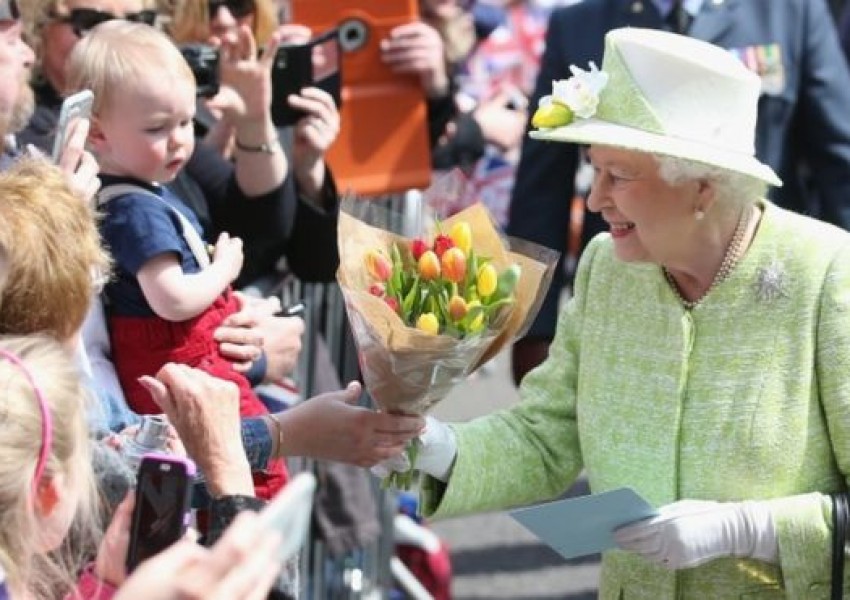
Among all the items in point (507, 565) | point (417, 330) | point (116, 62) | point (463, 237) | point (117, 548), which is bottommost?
point (507, 565)

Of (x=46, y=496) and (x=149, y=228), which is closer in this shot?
(x=46, y=496)

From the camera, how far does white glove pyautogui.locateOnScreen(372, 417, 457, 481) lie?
3.49m

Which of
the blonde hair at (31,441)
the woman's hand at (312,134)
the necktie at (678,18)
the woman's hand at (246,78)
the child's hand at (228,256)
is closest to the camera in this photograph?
the blonde hair at (31,441)

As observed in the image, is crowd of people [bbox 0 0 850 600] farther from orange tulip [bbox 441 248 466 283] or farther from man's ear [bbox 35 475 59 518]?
orange tulip [bbox 441 248 466 283]

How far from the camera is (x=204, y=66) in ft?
14.7

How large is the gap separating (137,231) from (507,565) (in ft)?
11.1

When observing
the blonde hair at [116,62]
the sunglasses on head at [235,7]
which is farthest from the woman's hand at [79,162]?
the sunglasses on head at [235,7]

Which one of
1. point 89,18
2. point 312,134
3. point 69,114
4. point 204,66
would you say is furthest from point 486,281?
point 312,134

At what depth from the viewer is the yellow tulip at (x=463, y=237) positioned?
3.27 metres

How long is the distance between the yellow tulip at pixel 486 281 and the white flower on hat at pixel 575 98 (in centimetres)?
36

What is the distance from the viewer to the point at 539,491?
145 inches

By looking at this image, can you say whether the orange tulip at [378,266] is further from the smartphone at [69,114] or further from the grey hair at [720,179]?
the smartphone at [69,114]

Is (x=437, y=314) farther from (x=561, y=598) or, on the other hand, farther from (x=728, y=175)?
(x=561, y=598)

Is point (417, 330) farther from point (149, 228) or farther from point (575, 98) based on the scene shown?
point (149, 228)
